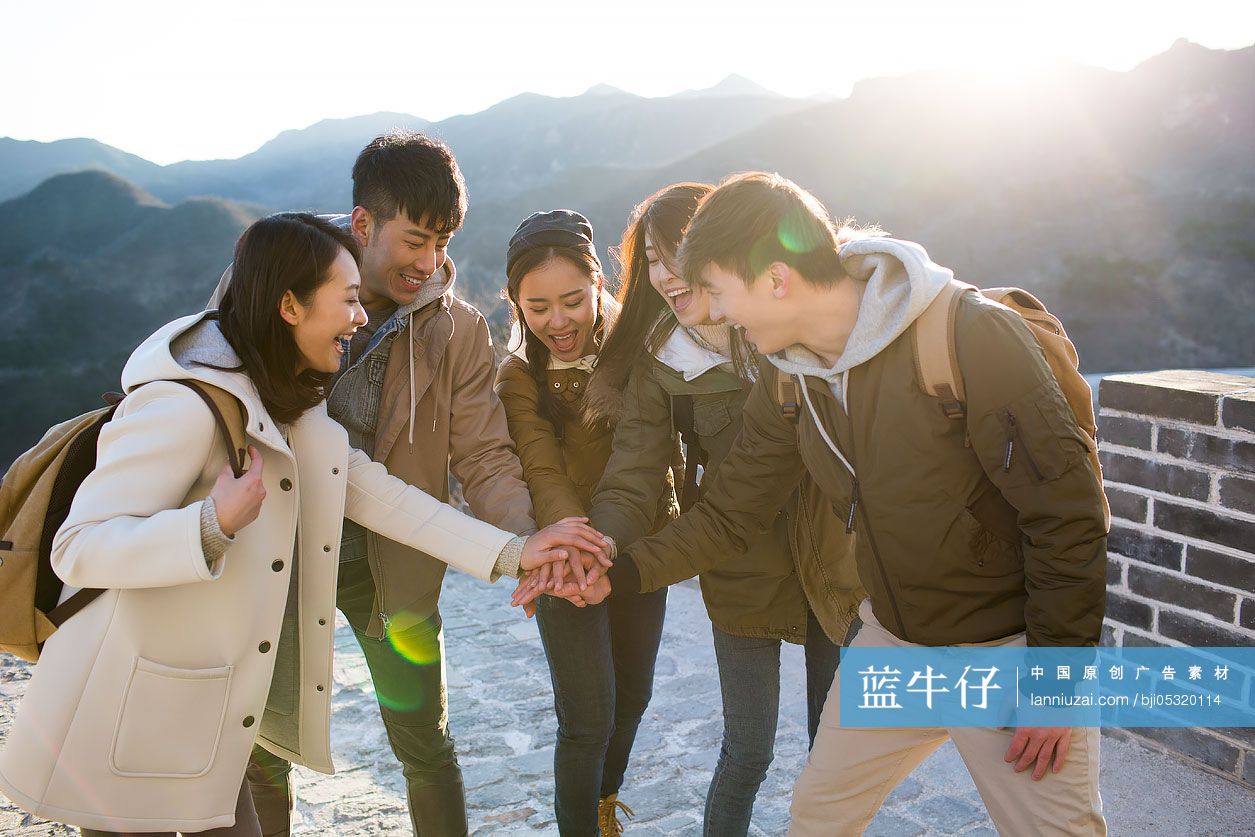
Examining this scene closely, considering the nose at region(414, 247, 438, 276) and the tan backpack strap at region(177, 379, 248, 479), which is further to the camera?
the nose at region(414, 247, 438, 276)

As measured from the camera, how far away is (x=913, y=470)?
1.96 meters

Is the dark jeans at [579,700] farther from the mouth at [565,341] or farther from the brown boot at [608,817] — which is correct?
the mouth at [565,341]

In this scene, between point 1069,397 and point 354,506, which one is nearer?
Answer: point 1069,397

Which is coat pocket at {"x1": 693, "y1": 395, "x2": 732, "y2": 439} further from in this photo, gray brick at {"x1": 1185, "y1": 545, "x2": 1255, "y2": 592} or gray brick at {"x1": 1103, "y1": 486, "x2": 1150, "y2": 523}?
gray brick at {"x1": 1185, "y1": 545, "x2": 1255, "y2": 592}

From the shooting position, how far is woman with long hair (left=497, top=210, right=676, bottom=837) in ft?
8.92

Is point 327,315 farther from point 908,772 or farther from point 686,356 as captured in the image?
point 908,772

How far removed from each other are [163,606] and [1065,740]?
6.34 feet

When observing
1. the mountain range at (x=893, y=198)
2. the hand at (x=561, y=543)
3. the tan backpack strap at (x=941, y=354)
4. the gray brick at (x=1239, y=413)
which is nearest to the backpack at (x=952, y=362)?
the tan backpack strap at (x=941, y=354)

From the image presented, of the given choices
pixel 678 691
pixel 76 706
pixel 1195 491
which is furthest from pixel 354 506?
pixel 1195 491

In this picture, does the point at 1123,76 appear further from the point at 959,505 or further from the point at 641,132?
the point at 959,505

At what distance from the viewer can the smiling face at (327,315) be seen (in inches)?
85.5

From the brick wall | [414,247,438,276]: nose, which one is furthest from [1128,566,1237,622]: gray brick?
[414,247,438,276]: nose

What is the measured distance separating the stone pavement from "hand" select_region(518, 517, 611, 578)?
1269 mm

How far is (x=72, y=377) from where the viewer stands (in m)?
22.5
